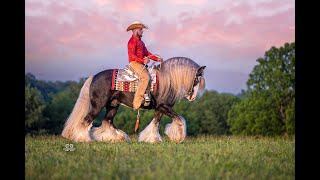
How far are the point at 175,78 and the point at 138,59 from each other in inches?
42.4

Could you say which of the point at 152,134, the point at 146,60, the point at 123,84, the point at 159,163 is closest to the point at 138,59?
the point at 146,60

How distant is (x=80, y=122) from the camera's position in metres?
12.2

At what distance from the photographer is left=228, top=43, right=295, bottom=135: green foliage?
49188 millimetres

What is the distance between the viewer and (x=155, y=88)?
476 inches

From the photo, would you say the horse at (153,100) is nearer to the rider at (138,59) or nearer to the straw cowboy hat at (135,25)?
the rider at (138,59)

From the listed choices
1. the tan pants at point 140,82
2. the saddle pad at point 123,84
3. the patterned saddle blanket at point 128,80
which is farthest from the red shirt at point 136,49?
the saddle pad at point 123,84

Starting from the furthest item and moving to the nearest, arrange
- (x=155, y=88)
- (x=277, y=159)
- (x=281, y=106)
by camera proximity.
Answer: (x=281, y=106), (x=155, y=88), (x=277, y=159)

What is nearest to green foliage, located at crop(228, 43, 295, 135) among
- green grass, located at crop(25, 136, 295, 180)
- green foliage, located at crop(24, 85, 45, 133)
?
green foliage, located at crop(24, 85, 45, 133)

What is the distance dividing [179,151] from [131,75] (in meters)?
3.48

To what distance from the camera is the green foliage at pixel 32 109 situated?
55969mm

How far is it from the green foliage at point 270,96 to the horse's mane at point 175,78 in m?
37.1

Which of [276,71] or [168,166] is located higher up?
[276,71]
